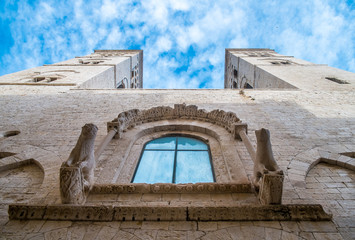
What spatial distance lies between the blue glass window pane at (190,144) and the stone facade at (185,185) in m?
0.27

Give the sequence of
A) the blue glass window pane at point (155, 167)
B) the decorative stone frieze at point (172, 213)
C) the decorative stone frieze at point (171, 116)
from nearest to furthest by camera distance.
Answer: the decorative stone frieze at point (172, 213) < the blue glass window pane at point (155, 167) < the decorative stone frieze at point (171, 116)

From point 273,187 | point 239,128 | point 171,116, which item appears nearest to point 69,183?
point 273,187

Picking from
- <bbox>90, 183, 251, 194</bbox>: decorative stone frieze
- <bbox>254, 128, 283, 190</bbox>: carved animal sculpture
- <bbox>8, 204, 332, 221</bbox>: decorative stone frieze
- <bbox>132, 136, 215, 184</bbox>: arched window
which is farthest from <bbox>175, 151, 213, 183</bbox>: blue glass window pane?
<bbox>8, 204, 332, 221</bbox>: decorative stone frieze

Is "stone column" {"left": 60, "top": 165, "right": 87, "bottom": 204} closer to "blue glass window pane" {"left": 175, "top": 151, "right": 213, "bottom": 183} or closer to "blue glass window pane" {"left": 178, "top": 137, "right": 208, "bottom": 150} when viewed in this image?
"blue glass window pane" {"left": 175, "top": 151, "right": 213, "bottom": 183}

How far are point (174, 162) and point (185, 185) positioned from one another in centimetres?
117

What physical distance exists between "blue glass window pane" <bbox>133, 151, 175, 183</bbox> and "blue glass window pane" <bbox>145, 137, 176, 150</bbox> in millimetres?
264

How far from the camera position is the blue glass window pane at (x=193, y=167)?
4.14 meters

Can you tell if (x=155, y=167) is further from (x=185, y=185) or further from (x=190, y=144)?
(x=190, y=144)

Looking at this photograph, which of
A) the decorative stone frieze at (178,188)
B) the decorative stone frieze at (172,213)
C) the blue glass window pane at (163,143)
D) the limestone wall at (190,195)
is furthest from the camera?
the blue glass window pane at (163,143)

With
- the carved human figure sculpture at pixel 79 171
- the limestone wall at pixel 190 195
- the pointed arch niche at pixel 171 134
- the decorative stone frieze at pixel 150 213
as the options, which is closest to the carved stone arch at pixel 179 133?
the pointed arch niche at pixel 171 134

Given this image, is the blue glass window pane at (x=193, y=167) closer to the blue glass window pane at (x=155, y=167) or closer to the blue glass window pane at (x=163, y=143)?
the blue glass window pane at (x=155, y=167)

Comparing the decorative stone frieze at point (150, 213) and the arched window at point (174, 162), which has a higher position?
the arched window at point (174, 162)

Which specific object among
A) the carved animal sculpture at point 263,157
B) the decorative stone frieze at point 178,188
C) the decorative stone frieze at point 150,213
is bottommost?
the decorative stone frieze at point 150,213

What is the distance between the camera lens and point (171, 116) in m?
6.62
